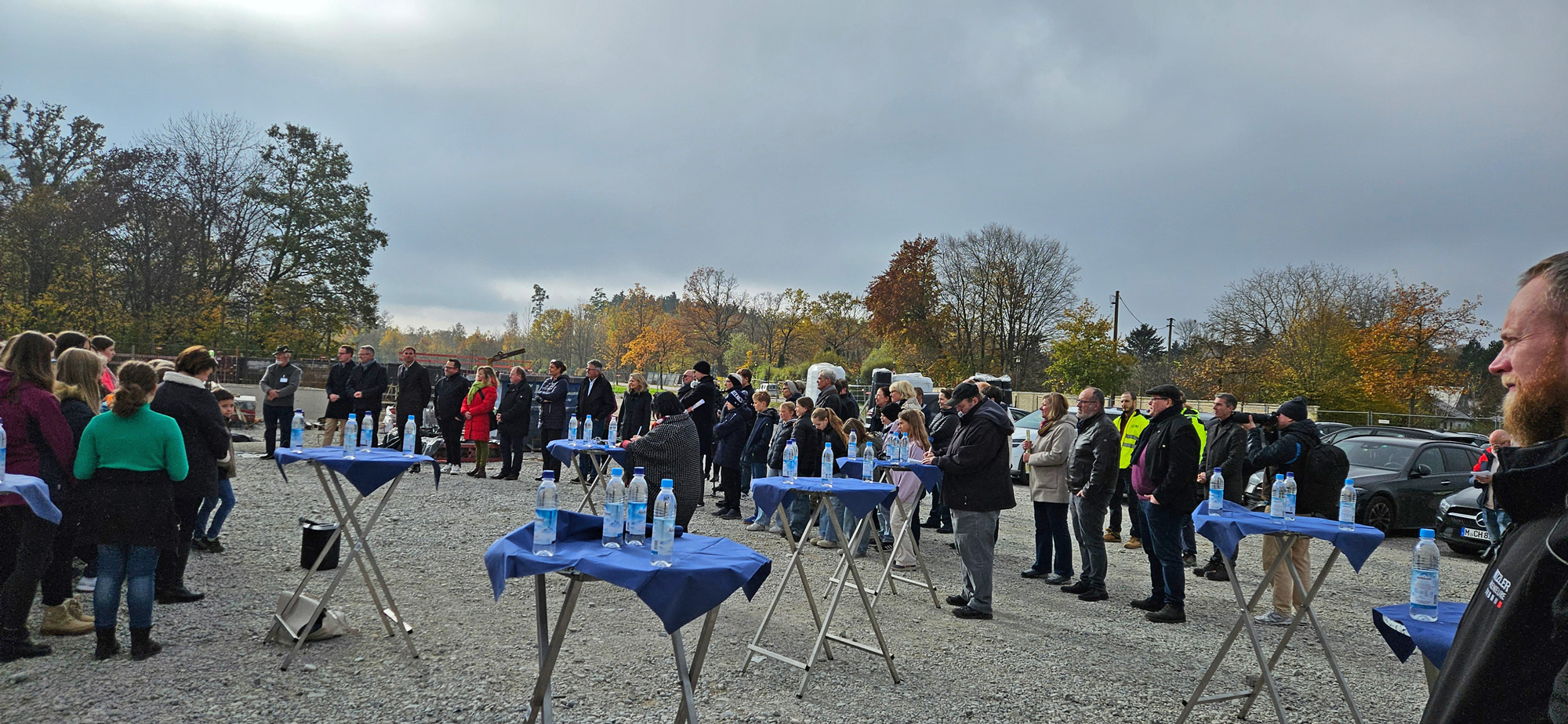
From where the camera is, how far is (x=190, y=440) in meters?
5.35

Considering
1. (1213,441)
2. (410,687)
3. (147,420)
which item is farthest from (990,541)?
(147,420)

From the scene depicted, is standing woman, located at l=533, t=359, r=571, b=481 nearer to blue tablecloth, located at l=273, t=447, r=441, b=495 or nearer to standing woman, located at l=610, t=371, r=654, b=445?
standing woman, located at l=610, t=371, r=654, b=445

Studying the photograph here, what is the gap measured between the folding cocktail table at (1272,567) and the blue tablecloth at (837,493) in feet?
6.44

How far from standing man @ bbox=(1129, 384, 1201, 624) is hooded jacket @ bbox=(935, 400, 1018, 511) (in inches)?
44.5

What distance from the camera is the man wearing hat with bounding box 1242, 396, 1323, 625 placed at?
252 inches

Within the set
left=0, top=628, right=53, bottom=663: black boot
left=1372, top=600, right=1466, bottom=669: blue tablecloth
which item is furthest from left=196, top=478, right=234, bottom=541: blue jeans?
left=1372, top=600, right=1466, bottom=669: blue tablecloth

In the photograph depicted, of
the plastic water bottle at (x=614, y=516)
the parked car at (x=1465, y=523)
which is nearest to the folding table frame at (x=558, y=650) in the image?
the plastic water bottle at (x=614, y=516)

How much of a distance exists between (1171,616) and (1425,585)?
3.57m

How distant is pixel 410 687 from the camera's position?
4.28 meters

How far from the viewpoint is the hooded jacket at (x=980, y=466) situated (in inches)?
242

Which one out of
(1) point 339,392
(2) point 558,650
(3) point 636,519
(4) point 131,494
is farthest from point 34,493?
(1) point 339,392

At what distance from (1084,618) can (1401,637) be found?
11.3 ft

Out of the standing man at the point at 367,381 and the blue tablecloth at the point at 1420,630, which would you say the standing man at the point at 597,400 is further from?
the blue tablecloth at the point at 1420,630

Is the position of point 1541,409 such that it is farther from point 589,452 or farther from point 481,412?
point 481,412
